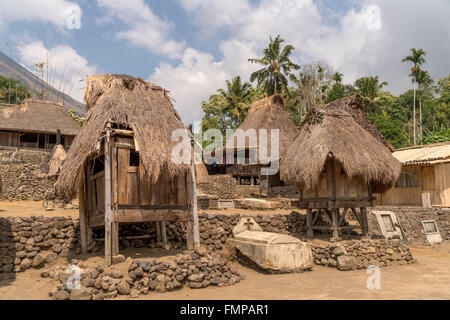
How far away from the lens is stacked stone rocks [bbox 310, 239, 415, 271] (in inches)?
411

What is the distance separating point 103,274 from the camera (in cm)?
791

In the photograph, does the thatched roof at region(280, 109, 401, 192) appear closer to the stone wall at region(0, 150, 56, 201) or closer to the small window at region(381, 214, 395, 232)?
the small window at region(381, 214, 395, 232)

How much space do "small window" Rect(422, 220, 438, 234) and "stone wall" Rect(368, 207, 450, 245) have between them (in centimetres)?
16

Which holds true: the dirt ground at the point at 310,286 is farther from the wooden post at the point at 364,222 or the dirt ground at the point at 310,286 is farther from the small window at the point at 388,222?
the small window at the point at 388,222

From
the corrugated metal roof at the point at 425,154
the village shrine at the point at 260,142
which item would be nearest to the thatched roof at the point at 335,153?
the corrugated metal roof at the point at 425,154

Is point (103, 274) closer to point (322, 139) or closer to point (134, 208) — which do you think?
point (134, 208)

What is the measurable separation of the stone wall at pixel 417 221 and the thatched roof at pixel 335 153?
2832 mm

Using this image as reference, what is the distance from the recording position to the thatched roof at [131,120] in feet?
29.6

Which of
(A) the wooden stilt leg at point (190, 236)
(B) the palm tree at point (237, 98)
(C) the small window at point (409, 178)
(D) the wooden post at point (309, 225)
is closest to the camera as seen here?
(A) the wooden stilt leg at point (190, 236)

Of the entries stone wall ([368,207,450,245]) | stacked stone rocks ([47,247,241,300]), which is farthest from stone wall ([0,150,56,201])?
stone wall ([368,207,450,245])

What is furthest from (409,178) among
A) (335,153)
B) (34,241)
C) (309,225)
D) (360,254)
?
(34,241)

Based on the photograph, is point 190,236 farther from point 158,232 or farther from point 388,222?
point 388,222

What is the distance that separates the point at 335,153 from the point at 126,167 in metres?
6.55

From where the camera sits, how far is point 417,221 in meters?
14.9
